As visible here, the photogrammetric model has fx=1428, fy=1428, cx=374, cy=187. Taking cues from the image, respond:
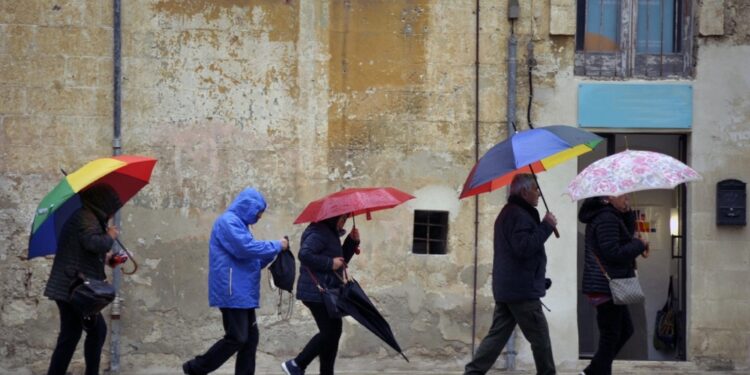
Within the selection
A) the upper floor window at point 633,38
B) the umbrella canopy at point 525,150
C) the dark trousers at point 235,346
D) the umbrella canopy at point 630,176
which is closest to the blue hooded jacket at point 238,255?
the dark trousers at point 235,346

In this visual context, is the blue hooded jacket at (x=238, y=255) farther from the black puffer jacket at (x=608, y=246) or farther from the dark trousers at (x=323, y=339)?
the black puffer jacket at (x=608, y=246)

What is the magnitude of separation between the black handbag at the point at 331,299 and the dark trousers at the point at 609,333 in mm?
2069

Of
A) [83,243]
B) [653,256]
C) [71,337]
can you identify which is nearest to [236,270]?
[83,243]

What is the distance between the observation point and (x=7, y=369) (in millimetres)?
13523

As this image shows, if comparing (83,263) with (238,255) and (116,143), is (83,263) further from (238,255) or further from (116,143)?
(116,143)

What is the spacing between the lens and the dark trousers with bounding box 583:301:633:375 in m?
11.4

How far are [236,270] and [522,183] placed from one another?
7.61 ft

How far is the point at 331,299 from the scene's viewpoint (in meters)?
11.3

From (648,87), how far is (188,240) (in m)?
4.73

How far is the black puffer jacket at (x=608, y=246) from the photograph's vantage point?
36.9ft

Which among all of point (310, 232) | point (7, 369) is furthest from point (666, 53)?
point (7, 369)

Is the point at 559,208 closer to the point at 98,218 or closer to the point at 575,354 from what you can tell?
the point at 575,354

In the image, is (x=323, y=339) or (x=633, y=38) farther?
(x=633, y=38)

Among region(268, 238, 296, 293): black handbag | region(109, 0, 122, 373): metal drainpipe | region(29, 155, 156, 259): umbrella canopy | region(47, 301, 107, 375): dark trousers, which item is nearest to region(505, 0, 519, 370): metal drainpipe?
region(268, 238, 296, 293): black handbag
